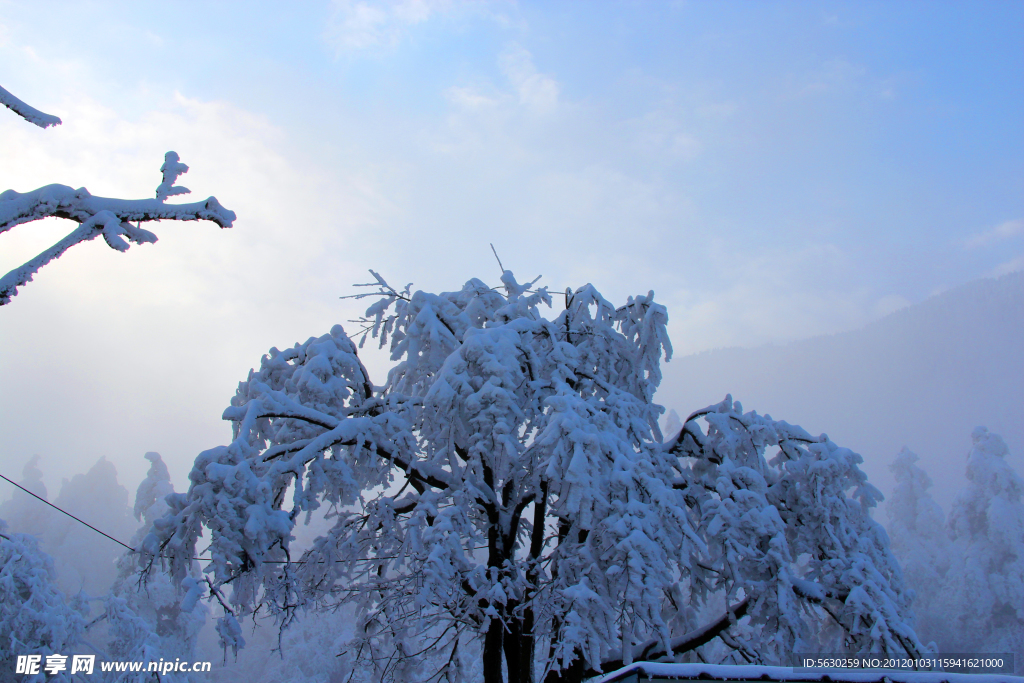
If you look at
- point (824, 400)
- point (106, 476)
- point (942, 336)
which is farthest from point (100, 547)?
point (942, 336)

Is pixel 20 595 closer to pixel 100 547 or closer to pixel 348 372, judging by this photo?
pixel 348 372

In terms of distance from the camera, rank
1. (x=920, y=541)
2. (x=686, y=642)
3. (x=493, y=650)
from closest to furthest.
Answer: (x=493, y=650)
(x=686, y=642)
(x=920, y=541)

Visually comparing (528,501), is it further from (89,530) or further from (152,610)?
(89,530)

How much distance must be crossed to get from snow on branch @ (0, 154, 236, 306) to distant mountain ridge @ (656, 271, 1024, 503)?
68.0 m

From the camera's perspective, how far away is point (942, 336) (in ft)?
253

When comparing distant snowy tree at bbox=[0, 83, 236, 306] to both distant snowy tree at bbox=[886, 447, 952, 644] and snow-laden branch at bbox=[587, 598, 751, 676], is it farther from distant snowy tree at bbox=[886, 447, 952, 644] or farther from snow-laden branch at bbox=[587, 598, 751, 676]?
distant snowy tree at bbox=[886, 447, 952, 644]

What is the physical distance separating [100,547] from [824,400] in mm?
80932

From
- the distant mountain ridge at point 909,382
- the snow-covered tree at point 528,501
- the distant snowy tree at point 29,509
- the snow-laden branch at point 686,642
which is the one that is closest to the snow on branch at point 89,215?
the snow-covered tree at point 528,501

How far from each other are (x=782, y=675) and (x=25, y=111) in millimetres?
6243

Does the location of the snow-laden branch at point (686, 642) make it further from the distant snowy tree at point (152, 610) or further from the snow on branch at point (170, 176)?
the snow on branch at point (170, 176)

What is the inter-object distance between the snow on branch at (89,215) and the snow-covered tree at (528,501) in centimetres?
275

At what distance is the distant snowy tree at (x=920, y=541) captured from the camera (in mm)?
27562

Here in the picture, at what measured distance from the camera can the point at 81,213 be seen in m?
4.06

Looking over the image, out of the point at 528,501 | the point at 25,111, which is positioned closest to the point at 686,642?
the point at 528,501
